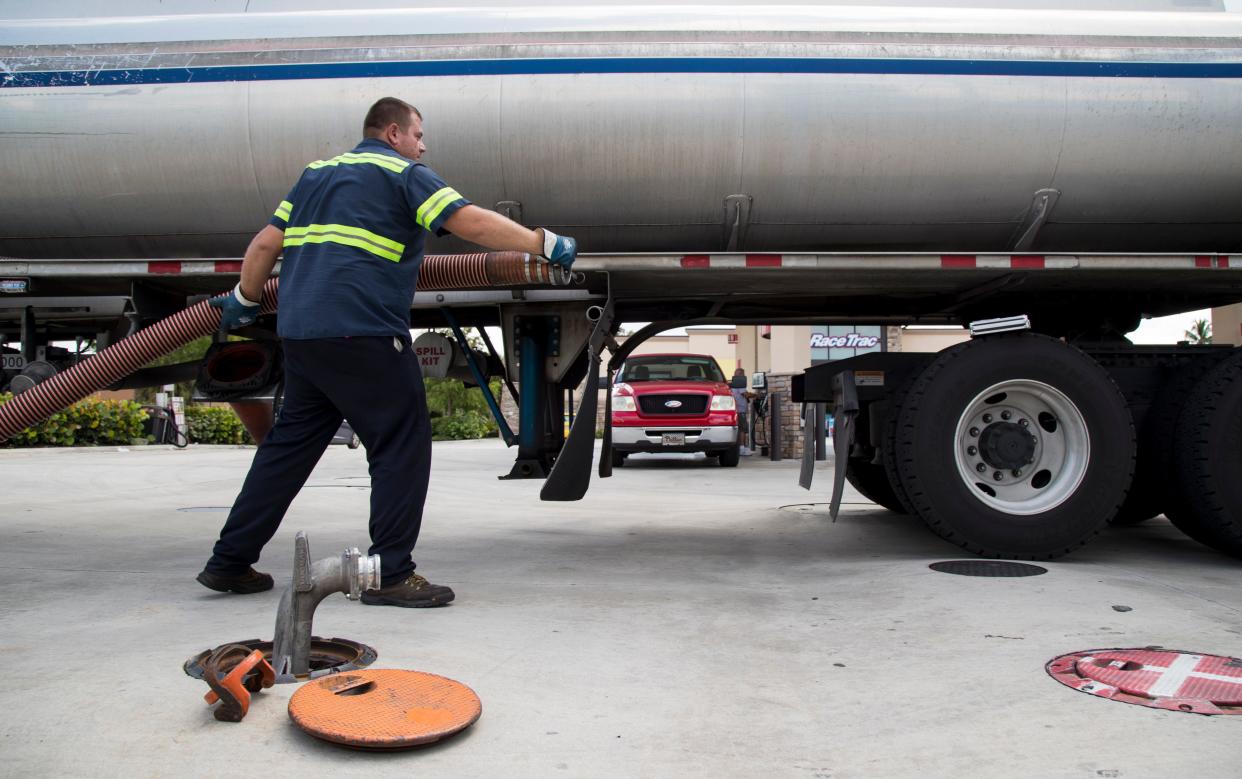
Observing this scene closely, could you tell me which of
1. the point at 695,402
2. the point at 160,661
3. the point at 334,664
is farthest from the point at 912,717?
the point at 695,402

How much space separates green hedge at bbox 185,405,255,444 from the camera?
23844mm

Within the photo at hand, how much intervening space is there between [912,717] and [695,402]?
37.6 feet

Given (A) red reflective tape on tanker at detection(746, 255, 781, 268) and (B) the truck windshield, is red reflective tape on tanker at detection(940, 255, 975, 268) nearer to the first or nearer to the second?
(A) red reflective tape on tanker at detection(746, 255, 781, 268)

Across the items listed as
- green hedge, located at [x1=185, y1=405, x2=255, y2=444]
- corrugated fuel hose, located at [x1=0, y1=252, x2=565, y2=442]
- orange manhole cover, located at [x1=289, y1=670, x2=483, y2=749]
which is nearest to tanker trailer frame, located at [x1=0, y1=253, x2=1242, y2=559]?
corrugated fuel hose, located at [x1=0, y1=252, x2=565, y2=442]

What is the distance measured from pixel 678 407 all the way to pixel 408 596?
34.2 feet

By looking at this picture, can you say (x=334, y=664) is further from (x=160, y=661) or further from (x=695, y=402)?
(x=695, y=402)

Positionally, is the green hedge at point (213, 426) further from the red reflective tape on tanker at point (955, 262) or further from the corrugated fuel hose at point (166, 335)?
the red reflective tape on tanker at point (955, 262)

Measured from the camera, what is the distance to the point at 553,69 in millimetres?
4379

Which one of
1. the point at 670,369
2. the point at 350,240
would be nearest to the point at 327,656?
the point at 350,240

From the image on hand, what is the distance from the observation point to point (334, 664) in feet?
9.57

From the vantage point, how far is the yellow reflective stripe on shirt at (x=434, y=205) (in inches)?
133

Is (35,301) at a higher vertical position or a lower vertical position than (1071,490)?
higher

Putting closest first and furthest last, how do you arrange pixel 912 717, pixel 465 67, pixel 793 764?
1. pixel 793 764
2. pixel 912 717
3. pixel 465 67

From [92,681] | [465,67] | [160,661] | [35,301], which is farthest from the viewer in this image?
[35,301]
